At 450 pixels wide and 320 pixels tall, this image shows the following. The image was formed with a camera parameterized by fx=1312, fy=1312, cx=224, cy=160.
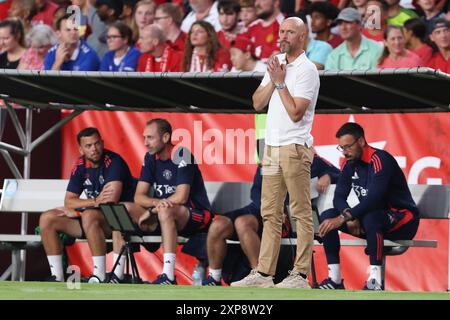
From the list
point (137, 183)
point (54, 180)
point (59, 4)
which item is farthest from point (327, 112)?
point (59, 4)

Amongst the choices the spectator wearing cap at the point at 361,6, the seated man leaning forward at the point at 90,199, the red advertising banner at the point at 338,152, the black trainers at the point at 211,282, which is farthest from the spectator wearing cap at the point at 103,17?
the black trainers at the point at 211,282

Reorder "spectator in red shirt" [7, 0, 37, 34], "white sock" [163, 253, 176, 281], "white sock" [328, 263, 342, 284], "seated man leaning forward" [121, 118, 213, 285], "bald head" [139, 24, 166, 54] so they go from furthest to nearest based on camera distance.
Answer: "spectator in red shirt" [7, 0, 37, 34] → "bald head" [139, 24, 166, 54] → "seated man leaning forward" [121, 118, 213, 285] → "white sock" [163, 253, 176, 281] → "white sock" [328, 263, 342, 284]

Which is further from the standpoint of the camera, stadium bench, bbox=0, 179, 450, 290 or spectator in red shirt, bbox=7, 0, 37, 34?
spectator in red shirt, bbox=7, 0, 37, 34

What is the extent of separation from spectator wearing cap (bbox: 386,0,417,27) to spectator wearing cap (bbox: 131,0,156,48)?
128 inches

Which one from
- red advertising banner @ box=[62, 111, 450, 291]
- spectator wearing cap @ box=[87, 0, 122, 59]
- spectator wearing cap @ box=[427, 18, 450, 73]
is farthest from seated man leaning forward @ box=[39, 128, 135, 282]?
spectator wearing cap @ box=[87, 0, 122, 59]

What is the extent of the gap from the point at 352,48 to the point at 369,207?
310 cm

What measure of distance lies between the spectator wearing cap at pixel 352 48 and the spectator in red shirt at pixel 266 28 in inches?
34.1

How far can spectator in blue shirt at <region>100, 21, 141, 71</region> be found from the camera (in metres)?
16.1

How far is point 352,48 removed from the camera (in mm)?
14844

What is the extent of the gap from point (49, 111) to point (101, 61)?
1303mm

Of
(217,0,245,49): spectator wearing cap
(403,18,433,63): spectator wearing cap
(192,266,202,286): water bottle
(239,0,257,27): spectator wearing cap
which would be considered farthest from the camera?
(239,0,257,27): spectator wearing cap

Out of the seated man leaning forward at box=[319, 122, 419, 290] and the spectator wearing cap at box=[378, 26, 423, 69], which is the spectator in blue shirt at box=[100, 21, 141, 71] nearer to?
the spectator wearing cap at box=[378, 26, 423, 69]

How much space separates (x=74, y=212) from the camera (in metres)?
13.6

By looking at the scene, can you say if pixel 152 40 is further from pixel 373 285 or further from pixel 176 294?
pixel 176 294
